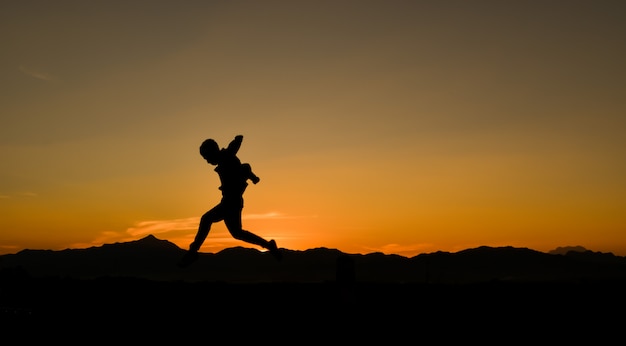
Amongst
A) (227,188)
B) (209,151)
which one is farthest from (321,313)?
(209,151)

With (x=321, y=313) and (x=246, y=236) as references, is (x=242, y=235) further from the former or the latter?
(x=321, y=313)

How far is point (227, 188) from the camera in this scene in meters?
10.9

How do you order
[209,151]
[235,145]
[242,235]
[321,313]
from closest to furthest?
1. [321,313]
2. [209,151]
3. [235,145]
4. [242,235]

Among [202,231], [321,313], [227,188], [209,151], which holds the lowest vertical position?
[321,313]

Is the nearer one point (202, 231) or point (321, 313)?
point (321, 313)

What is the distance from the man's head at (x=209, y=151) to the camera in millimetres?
10883

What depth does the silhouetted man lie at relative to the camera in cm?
1089

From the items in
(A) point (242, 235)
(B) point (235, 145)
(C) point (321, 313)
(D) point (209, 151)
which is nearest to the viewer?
(C) point (321, 313)

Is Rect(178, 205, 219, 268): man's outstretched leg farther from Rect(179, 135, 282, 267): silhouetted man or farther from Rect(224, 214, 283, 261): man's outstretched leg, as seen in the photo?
Rect(224, 214, 283, 261): man's outstretched leg

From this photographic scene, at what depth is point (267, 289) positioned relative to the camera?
1100cm

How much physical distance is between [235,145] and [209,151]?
0.50 m

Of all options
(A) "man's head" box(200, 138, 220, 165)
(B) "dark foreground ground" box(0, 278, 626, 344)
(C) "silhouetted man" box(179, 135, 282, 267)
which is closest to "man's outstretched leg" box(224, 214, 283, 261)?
(C) "silhouetted man" box(179, 135, 282, 267)

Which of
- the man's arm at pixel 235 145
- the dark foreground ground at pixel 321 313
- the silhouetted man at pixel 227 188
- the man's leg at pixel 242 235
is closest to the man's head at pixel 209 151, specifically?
the silhouetted man at pixel 227 188

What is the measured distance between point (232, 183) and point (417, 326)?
16.5 feet
